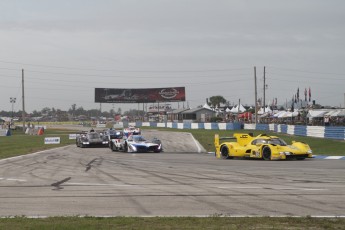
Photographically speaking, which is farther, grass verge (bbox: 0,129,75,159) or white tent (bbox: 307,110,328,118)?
white tent (bbox: 307,110,328,118)

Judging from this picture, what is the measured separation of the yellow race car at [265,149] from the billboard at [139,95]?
79.8 m

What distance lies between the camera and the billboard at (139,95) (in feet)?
341

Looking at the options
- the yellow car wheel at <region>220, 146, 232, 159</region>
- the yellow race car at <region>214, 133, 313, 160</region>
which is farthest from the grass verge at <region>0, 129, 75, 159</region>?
the yellow race car at <region>214, 133, 313, 160</region>

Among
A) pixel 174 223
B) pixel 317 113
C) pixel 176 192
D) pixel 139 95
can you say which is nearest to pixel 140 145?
pixel 176 192

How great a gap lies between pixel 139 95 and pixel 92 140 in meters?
67.5

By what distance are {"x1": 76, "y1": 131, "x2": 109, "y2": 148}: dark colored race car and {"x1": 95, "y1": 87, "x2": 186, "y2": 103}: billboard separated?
2600 inches

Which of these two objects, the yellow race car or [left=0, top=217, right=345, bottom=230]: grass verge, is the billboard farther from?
[left=0, top=217, right=345, bottom=230]: grass verge

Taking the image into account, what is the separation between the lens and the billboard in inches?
4097

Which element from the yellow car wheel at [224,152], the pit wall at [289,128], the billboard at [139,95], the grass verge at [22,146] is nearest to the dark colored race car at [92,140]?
the grass verge at [22,146]

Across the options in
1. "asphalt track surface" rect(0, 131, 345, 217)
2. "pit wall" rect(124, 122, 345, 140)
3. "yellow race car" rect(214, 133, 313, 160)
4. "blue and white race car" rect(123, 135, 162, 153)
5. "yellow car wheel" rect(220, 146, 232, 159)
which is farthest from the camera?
"pit wall" rect(124, 122, 345, 140)

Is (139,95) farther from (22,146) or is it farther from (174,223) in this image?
(174,223)

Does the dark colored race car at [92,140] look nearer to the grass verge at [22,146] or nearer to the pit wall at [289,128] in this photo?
the grass verge at [22,146]

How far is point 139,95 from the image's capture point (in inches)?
4099

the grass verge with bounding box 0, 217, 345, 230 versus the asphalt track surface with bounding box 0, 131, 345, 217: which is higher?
the grass verge with bounding box 0, 217, 345, 230
